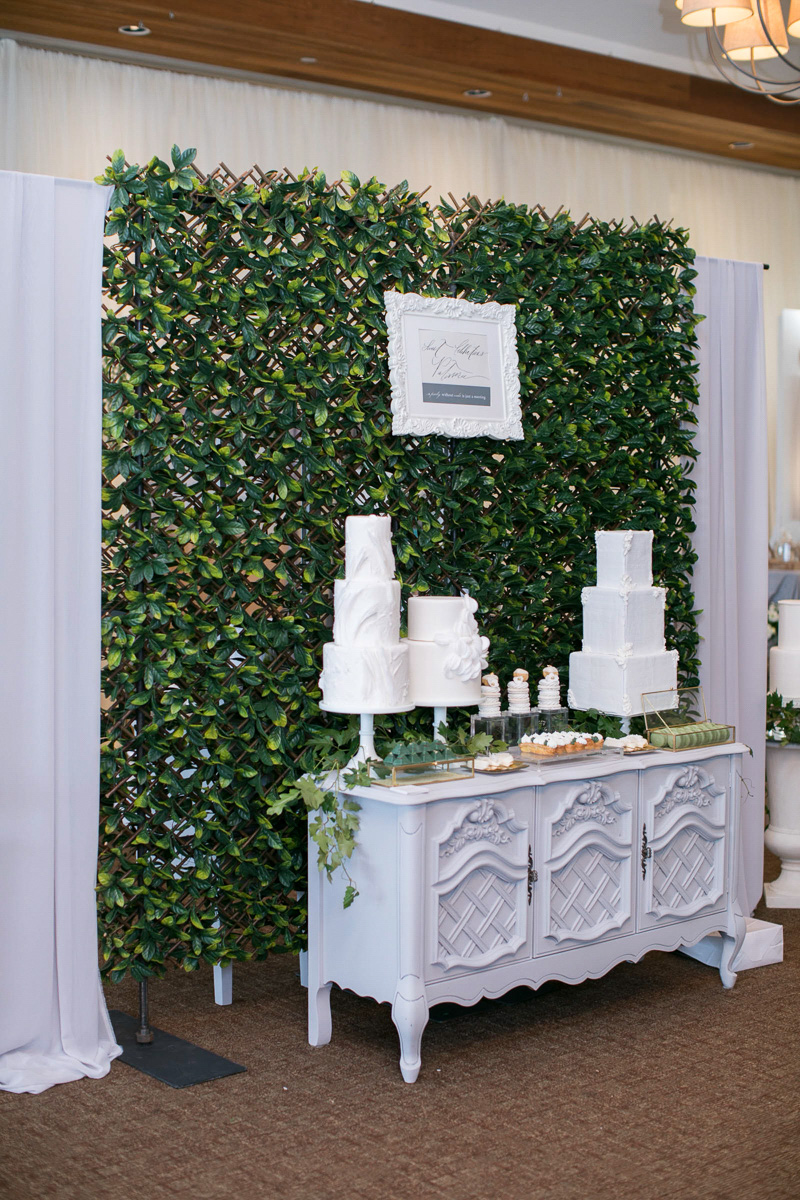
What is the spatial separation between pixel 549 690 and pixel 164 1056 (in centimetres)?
149

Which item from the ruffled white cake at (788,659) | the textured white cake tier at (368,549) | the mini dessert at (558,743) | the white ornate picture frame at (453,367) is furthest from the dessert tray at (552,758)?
the ruffled white cake at (788,659)

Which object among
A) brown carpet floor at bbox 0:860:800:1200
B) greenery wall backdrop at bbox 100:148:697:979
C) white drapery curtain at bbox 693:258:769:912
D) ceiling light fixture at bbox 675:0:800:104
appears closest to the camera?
brown carpet floor at bbox 0:860:800:1200

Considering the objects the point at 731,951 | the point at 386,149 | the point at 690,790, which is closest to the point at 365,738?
the point at 690,790

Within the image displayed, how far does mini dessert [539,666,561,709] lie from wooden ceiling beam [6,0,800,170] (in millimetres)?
3232

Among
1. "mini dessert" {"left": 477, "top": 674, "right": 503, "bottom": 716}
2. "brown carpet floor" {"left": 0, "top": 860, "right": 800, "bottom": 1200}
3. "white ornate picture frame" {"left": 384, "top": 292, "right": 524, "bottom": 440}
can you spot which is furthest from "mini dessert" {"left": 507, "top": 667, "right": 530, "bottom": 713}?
"brown carpet floor" {"left": 0, "top": 860, "right": 800, "bottom": 1200}

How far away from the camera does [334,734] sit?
11.7ft

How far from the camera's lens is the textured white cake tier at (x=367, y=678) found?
3348mm

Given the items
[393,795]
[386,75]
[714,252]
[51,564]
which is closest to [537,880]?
[393,795]

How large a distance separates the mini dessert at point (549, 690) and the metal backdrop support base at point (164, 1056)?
4.40ft

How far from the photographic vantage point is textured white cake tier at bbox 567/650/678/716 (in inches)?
154

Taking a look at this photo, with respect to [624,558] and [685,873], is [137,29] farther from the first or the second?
[685,873]

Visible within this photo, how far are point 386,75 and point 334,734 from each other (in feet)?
12.5

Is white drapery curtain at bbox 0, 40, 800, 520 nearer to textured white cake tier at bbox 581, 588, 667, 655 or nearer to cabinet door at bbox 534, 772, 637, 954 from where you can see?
textured white cake tier at bbox 581, 588, 667, 655

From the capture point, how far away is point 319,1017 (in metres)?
3.46
